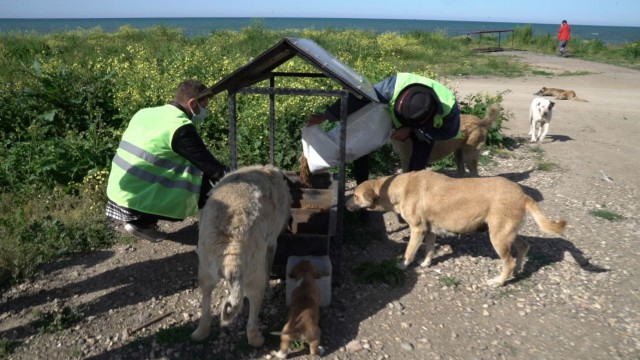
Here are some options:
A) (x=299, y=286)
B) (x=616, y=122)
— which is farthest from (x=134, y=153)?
(x=616, y=122)

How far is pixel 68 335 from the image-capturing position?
3.66m

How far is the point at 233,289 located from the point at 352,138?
2.30 m

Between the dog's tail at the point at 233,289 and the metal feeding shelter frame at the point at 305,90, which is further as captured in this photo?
the metal feeding shelter frame at the point at 305,90

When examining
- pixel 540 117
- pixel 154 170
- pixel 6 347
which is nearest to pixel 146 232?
pixel 154 170

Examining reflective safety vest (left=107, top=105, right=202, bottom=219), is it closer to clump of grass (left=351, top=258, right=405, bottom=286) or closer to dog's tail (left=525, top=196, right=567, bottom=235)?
clump of grass (left=351, top=258, right=405, bottom=286)

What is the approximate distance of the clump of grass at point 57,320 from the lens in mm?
3688

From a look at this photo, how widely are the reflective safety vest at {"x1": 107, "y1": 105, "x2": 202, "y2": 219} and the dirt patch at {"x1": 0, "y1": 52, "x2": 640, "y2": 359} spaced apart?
0.73 metres

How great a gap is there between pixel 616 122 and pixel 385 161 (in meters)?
7.77

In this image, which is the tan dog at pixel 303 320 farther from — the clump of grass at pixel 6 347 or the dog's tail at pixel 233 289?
the clump of grass at pixel 6 347

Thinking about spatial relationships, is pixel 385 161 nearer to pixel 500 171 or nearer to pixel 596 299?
pixel 500 171

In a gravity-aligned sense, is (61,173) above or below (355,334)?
above

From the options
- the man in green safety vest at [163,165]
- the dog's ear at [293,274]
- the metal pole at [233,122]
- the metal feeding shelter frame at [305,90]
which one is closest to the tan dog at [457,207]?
the metal feeding shelter frame at [305,90]

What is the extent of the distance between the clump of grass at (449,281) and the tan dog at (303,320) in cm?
158

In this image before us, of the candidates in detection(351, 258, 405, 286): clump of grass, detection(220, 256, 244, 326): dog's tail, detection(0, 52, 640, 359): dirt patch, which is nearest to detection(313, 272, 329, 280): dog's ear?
detection(0, 52, 640, 359): dirt patch
